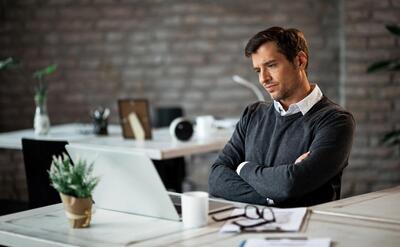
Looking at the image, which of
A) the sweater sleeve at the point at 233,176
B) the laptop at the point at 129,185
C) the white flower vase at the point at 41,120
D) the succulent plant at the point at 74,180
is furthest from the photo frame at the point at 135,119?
the succulent plant at the point at 74,180

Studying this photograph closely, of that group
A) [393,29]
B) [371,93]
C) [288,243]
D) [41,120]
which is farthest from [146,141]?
[288,243]

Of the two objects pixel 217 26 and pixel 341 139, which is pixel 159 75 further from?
pixel 341 139

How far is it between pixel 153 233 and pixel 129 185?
225 millimetres

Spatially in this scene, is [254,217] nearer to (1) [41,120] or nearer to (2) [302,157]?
(2) [302,157]

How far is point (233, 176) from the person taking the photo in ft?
9.42

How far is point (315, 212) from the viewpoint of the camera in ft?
7.78

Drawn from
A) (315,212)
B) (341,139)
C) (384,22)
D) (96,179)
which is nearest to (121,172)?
(96,179)

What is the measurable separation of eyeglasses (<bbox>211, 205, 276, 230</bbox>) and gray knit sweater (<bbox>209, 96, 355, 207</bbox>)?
301mm

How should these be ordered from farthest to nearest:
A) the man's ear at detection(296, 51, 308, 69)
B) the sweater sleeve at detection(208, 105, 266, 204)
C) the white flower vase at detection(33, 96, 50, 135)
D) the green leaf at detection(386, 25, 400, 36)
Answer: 1. the green leaf at detection(386, 25, 400, 36)
2. the white flower vase at detection(33, 96, 50, 135)
3. the man's ear at detection(296, 51, 308, 69)
4. the sweater sleeve at detection(208, 105, 266, 204)

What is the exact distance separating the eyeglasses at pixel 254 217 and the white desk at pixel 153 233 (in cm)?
5

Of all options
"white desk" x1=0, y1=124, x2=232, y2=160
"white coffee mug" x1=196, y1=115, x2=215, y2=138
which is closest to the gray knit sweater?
"white desk" x1=0, y1=124, x2=232, y2=160

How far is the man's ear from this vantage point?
9.58 feet

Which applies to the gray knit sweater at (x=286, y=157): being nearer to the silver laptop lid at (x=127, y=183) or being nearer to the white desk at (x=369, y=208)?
the white desk at (x=369, y=208)

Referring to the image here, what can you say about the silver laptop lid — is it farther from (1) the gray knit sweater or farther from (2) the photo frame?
(2) the photo frame
